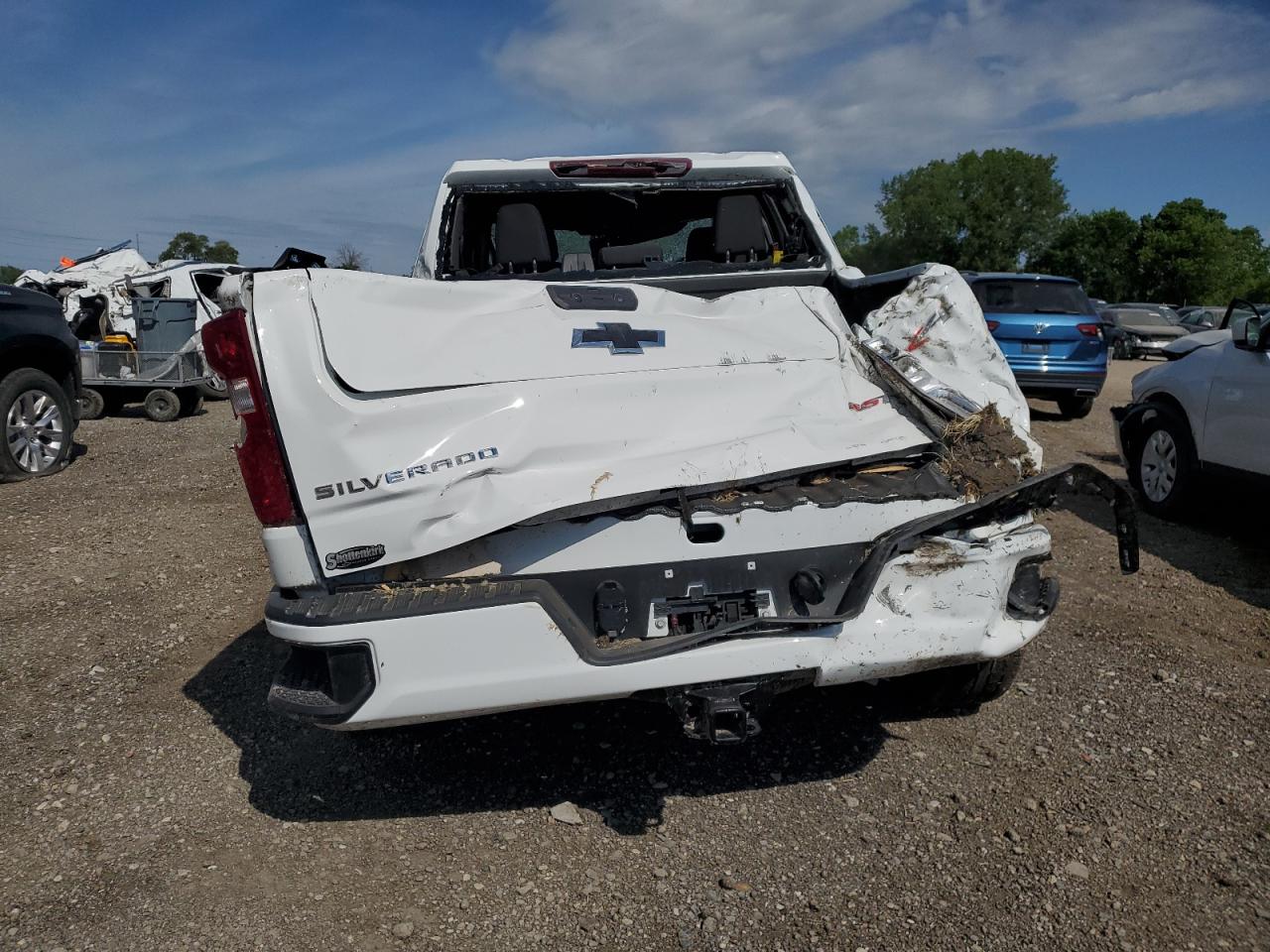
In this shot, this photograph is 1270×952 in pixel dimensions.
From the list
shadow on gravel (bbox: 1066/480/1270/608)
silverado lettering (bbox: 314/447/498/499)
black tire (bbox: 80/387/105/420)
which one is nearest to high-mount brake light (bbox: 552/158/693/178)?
silverado lettering (bbox: 314/447/498/499)

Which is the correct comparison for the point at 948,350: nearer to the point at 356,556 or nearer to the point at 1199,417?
the point at 356,556

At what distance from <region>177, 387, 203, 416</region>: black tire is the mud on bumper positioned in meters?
11.8

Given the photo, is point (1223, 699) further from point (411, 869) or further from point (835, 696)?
point (411, 869)

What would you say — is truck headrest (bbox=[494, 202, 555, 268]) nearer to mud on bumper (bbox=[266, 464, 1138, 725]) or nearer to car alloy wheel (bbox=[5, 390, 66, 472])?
mud on bumper (bbox=[266, 464, 1138, 725])

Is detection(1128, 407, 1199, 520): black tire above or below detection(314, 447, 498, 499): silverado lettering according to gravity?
below

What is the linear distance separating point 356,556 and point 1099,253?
68614mm

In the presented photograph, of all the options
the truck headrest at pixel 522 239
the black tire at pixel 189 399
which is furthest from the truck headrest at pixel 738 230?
the black tire at pixel 189 399

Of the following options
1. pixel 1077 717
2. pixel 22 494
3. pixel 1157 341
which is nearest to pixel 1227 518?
pixel 1077 717

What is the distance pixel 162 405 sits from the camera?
40.8 ft

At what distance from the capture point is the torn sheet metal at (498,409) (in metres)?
2.36

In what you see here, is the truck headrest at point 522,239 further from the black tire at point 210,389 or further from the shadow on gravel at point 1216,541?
the black tire at point 210,389

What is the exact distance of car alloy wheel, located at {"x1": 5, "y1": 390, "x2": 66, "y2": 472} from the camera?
7.86 meters

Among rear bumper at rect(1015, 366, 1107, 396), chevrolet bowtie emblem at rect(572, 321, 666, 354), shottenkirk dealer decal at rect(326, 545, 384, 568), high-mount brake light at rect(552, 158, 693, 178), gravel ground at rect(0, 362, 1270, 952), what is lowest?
gravel ground at rect(0, 362, 1270, 952)

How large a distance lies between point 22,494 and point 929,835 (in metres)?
7.54
